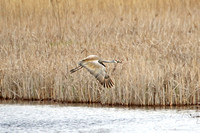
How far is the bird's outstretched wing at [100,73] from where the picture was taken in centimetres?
857

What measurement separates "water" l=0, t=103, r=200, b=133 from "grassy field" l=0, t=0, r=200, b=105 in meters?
0.46

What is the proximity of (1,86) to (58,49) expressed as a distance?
1882 millimetres

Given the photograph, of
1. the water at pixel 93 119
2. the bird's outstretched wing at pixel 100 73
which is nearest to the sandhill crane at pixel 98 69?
the bird's outstretched wing at pixel 100 73

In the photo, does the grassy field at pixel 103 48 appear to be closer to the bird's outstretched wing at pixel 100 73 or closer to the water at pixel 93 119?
the water at pixel 93 119

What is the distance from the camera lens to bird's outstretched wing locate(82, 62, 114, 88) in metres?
8.57

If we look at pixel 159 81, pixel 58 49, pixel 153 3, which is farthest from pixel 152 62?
pixel 153 3

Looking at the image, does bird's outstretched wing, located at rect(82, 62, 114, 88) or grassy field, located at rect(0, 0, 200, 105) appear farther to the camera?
grassy field, located at rect(0, 0, 200, 105)

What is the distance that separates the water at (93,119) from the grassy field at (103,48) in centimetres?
46

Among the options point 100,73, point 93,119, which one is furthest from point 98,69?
point 93,119

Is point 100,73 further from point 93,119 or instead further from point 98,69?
point 93,119

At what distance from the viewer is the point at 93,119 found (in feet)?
30.3

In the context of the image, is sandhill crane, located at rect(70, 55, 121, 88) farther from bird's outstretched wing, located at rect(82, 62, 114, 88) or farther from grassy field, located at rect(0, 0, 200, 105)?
grassy field, located at rect(0, 0, 200, 105)

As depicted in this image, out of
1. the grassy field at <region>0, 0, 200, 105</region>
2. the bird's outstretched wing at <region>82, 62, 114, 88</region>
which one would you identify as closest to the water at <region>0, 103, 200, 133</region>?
the grassy field at <region>0, 0, 200, 105</region>

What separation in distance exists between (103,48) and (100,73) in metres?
3.40
